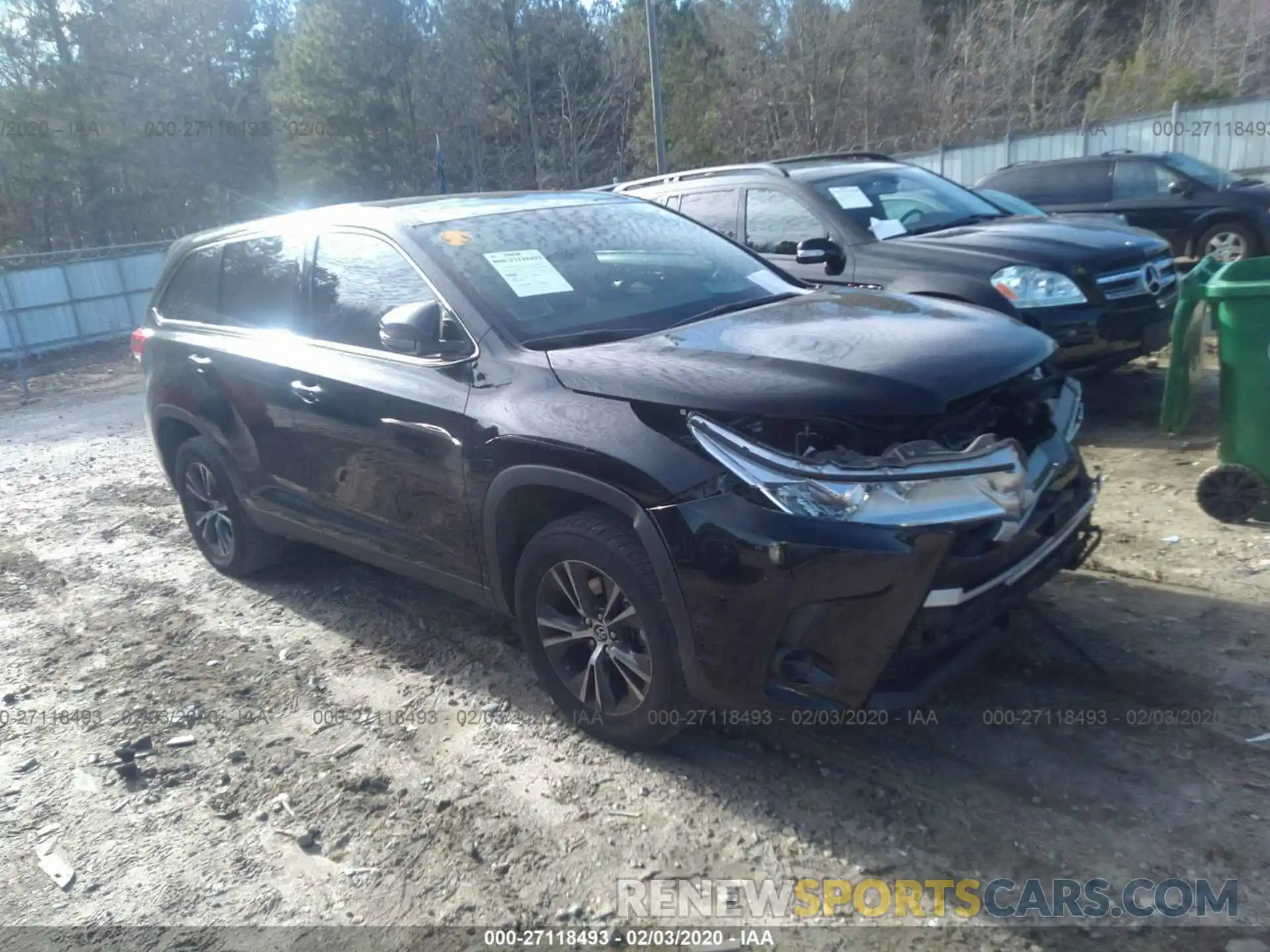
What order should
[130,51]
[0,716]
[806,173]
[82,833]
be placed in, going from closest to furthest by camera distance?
[82,833] → [0,716] → [806,173] → [130,51]

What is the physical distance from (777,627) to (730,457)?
503 mm

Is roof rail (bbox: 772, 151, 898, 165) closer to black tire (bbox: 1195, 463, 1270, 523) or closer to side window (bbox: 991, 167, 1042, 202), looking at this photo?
black tire (bbox: 1195, 463, 1270, 523)

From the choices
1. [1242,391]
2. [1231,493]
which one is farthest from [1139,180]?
[1231,493]

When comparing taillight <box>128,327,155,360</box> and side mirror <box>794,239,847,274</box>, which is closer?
side mirror <box>794,239,847,274</box>

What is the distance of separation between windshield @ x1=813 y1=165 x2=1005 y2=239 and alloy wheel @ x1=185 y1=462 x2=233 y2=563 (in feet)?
14.0

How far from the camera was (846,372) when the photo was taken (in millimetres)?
2955

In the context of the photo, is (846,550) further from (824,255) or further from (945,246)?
(945,246)

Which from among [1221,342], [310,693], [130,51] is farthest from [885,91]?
[310,693]

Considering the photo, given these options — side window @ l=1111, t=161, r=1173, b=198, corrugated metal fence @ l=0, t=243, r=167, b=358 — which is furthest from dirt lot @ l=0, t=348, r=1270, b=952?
corrugated metal fence @ l=0, t=243, r=167, b=358

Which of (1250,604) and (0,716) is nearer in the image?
(1250,604)

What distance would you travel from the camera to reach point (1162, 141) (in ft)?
65.8

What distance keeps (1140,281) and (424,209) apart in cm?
455

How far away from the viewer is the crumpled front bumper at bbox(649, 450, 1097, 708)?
8.98ft

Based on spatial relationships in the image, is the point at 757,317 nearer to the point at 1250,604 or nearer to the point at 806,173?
the point at 1250,604
